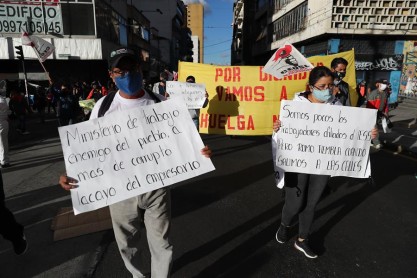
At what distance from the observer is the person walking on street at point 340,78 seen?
4121 mm

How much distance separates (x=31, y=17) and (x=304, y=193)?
26.2 metres

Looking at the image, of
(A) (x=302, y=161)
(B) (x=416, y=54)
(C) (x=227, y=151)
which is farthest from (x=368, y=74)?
(A) (x=302, y=161)

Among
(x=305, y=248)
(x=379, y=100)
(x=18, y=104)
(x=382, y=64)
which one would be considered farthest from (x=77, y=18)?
(x=305, y=248)

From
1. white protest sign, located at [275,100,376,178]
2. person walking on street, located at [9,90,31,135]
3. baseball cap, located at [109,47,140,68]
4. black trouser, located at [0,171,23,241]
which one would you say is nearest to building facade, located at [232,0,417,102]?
person walking on street, located at [9,90,31,135]

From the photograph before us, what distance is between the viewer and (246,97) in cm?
708

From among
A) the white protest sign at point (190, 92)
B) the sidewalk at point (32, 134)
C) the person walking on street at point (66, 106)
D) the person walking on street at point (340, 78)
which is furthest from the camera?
the sidewalk at point (32, 134)

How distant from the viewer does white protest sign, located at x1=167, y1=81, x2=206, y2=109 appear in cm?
683

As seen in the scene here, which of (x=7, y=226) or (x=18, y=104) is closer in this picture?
(x=7, y=226)

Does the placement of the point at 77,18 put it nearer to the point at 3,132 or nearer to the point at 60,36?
the point at 60,36

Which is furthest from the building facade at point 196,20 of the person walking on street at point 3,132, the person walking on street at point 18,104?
the person walking on street at point 3,132

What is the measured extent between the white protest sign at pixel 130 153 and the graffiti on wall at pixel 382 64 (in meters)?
21.2

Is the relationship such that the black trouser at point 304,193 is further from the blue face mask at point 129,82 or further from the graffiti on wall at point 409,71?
the graffiti on wall at point 409,71

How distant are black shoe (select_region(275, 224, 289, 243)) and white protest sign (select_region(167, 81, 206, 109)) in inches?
151

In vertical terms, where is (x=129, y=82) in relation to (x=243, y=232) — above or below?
above
